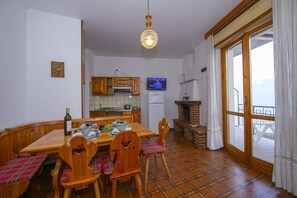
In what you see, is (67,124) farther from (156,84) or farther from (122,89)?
(156,84)

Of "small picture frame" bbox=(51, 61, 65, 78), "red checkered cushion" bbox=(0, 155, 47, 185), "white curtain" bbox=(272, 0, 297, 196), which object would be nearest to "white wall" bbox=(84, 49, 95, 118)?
"small picture frame" bbox=(51, 61, 65, 78)

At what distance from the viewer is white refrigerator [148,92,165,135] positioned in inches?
174

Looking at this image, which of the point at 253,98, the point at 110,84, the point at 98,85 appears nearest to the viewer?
the point at 253,98

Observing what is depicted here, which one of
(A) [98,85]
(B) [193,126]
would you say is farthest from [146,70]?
(B) [193,126]

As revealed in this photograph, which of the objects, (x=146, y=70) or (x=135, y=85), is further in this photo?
(x=146, y=70)

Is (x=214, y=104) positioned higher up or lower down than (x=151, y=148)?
higher up

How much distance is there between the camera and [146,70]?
4984 mm

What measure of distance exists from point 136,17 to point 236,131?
10.3 ft

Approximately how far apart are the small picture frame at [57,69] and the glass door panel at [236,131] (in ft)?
11.8

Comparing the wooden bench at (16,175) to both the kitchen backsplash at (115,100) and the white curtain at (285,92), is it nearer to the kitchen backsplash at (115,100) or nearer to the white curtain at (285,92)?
the white curtain at (285,92)

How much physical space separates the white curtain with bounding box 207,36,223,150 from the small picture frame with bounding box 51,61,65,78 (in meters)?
3.12

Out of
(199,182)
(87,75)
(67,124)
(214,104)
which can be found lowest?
(199,182)

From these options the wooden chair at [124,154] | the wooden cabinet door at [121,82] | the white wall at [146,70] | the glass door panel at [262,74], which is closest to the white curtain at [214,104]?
the glass door panel at [262,74]

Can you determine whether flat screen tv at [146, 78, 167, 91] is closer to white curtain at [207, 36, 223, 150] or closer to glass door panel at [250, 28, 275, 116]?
white curtain at [207, 36, 223, 150]
